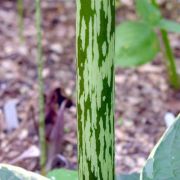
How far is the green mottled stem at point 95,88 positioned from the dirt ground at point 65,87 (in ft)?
2.75

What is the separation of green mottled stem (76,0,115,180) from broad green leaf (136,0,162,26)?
0.88 meters

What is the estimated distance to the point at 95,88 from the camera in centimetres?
47

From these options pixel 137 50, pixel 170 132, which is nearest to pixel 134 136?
pixel 137 50

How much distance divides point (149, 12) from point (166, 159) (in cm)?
81

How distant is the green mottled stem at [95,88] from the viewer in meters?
0.45

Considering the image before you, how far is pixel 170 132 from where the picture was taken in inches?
23.0

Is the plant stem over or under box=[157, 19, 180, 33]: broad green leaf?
under

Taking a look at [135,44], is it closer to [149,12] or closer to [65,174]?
[149,12]

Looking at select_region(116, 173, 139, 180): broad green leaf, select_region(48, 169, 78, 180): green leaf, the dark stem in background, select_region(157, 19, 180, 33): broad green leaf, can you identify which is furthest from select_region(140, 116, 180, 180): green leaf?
the dark stem in background

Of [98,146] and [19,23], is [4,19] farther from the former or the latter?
[98,146]

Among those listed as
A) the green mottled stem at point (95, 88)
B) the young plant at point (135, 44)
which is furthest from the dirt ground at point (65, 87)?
the green mottled stem at point (95, 88)

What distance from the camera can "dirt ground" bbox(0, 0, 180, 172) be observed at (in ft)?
4.84

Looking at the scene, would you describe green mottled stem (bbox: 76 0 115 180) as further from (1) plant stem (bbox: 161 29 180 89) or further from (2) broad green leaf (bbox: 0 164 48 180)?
(1) plant stem (bbox: 161 29 180 89)

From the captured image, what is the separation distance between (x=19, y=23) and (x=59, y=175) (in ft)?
3.37
